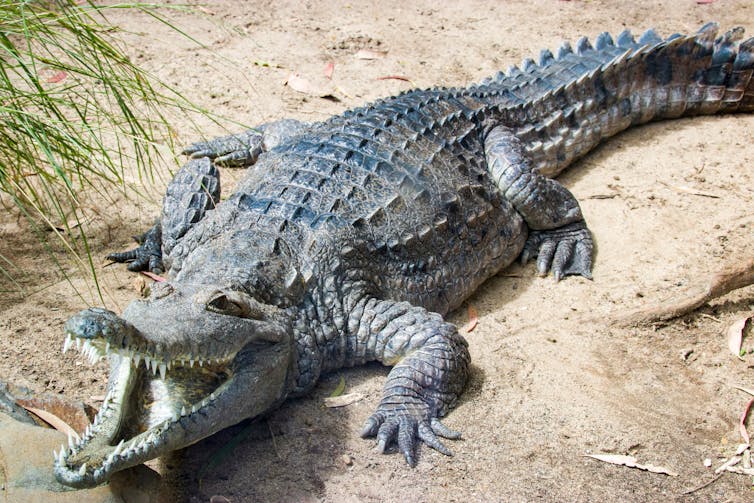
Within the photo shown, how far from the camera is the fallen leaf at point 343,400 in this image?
3543 mm

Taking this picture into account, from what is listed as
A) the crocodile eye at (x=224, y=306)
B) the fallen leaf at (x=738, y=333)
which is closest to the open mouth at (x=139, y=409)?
the crocodile eye at (x=224, y=306)

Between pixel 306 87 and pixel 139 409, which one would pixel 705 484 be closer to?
pixel 139 409

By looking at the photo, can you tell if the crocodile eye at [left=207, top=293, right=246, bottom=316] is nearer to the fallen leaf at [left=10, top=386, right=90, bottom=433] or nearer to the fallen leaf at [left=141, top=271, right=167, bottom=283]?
the fallen leaf at [left=10, top=386, right=90, bottom=433]

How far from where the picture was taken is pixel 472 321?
429 centimetres

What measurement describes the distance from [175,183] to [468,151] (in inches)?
74.2

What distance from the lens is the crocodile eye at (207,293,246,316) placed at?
2.99 metres

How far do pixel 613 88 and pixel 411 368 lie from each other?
3.45m

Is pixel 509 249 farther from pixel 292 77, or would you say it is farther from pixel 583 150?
pixel 292 77

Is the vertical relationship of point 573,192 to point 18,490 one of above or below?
above

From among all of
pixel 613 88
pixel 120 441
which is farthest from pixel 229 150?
pixel 120 441

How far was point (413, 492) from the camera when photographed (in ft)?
9.82

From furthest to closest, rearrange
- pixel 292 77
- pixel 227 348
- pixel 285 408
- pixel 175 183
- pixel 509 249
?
pixel 292 77 → pixel 509 249 → pixel 175 183 → pixel 285 408 → pixel 227 348

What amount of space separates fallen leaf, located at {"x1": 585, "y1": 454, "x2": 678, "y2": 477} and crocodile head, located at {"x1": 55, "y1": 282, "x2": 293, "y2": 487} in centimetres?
147

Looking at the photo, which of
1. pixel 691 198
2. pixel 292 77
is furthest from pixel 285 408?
pixel 292 77
